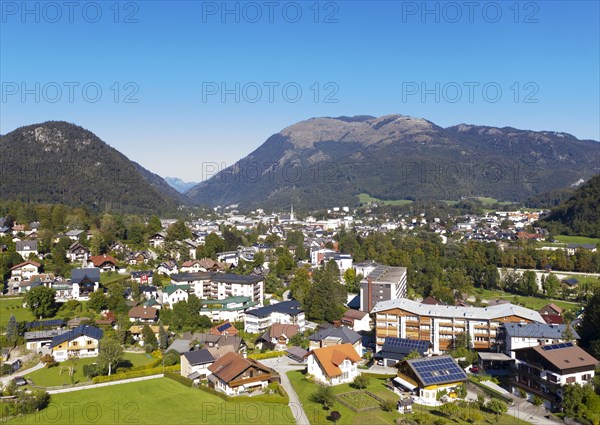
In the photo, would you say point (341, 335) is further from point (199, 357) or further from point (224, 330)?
point (199, 357)

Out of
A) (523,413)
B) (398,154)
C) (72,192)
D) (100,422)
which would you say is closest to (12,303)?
(100,422)

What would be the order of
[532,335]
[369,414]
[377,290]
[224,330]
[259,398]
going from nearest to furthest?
[369,414]
[259,398]
[532,335]
[224,330]
[377,290]

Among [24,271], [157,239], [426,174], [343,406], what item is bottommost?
[343,406]

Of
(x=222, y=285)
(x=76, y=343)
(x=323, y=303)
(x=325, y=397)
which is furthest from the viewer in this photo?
(x=222, y=285)

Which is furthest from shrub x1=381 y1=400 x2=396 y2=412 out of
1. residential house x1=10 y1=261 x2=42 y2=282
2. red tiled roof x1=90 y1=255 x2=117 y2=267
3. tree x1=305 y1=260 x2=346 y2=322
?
residential house x1=10 y1=261 x2=42 y2=282

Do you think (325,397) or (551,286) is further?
(551,286)

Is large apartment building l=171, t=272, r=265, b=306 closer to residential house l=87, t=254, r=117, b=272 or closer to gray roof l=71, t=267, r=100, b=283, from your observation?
gray roof l=71, t=267, r=100, b=283

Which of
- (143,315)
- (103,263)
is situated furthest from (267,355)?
(103,263)
